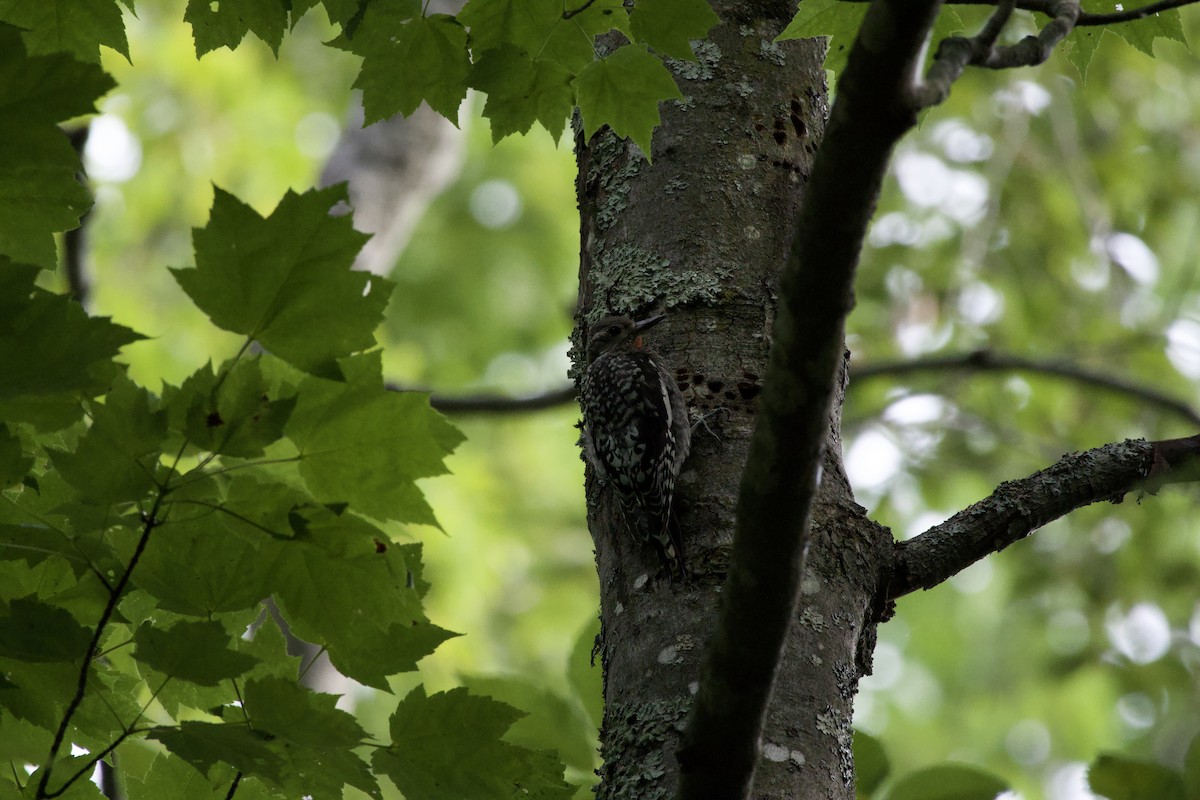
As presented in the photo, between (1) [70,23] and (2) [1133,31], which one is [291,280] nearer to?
(1) [70,23]

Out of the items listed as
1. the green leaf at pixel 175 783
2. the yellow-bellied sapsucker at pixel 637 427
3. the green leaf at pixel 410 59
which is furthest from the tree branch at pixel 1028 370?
the green leaf at pixel 175 783

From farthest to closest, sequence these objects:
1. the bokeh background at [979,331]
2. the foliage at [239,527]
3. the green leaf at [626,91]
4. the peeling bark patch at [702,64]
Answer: the bokeh background at [979,331] < the peeling bark patch at [702,64] < the green leaf at [626,91] < the foliage at [239,527]

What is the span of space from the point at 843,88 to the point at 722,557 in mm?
1158

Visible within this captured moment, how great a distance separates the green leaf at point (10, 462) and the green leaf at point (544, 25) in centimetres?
123

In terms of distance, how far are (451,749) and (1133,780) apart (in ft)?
4.78

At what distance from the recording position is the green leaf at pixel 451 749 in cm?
178

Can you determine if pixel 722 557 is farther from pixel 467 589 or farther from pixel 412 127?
pixel 467 589

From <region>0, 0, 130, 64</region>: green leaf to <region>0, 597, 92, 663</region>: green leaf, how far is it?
1195mm

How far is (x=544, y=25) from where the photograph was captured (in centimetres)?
231

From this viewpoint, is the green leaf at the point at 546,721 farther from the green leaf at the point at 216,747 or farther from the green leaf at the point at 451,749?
the green leaf at the point at 216,747

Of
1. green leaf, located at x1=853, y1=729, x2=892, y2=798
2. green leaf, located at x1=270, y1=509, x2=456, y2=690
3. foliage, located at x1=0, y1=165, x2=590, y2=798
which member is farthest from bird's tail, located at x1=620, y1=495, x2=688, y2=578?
green leaf, located at x1=270, y1=509, x2=456, y2=690

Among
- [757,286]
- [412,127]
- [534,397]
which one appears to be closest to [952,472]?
[534,397]

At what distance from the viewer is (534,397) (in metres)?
5.54

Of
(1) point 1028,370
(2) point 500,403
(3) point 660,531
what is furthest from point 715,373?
(1) point 1028,370
